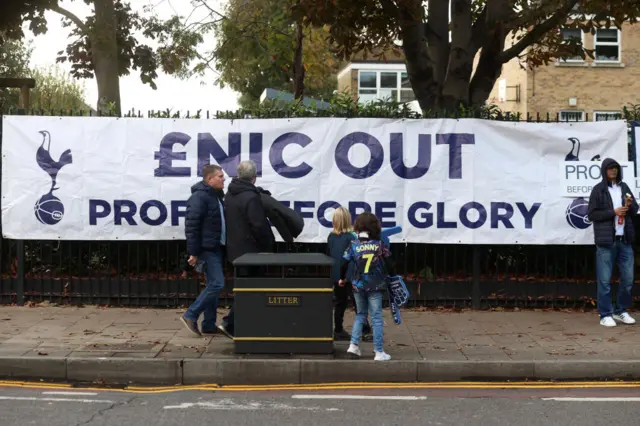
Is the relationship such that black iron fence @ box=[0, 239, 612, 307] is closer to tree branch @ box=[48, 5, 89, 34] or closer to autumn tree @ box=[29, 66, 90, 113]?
tree branch @ box=[48, 5, 89, 34]

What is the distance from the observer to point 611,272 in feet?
30.1

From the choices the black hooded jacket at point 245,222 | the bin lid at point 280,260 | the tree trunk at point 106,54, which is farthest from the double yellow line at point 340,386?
the tree trunk at point 106,54

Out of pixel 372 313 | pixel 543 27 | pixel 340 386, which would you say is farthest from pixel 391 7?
pixel 340 386

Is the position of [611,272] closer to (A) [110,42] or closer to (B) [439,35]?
(B) [439,35]

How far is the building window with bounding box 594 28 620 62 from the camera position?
106ft

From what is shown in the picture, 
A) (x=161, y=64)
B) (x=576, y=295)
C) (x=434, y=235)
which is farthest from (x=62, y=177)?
(x=161, y=64)

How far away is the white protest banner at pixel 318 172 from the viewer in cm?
1002

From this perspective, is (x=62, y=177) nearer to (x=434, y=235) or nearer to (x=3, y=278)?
(x=3, y=278)

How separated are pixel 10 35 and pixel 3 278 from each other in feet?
30.1

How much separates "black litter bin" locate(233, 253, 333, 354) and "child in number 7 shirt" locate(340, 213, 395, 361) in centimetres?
25

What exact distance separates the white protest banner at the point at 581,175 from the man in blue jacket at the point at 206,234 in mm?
4506

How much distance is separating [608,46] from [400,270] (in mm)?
25691

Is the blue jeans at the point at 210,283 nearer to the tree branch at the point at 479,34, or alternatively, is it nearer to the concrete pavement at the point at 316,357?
the concrete pavement at the point at 316,357

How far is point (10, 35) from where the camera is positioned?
17578 millimetres
